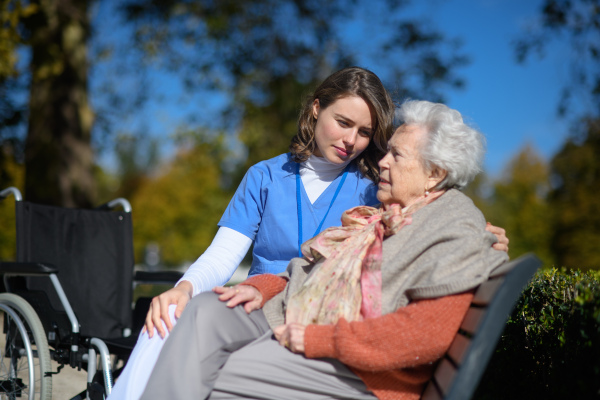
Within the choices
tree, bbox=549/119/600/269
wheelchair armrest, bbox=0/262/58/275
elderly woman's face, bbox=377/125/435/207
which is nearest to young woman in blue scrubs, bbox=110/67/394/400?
elderly woman's face, bbox=377/125/435/207

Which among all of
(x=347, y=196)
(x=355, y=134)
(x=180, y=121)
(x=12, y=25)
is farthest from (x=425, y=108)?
(x=180, y=121)

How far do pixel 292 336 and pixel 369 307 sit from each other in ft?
0.85

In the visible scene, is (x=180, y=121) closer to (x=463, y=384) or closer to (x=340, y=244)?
(x=340, y=244)

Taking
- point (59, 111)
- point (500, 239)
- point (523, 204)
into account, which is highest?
point (523, 204)

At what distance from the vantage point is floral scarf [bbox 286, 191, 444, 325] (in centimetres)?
183

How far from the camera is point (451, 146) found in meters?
2.01

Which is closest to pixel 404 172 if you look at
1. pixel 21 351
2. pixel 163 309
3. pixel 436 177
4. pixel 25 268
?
pixel 436 177

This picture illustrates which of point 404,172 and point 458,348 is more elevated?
point 404,172

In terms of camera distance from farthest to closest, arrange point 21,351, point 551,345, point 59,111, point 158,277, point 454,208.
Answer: point 59,111 → point 158,277 → point 21,351 → point 551,345 → point 454,208

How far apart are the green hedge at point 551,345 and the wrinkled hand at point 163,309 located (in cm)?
120

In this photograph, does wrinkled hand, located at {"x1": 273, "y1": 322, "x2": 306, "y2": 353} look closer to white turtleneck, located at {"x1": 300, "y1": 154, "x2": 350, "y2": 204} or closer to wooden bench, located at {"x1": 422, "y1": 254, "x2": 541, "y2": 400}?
wooden bench, located at {"x1": 422, "y1": 254, "x2": 541, "y2": 400}

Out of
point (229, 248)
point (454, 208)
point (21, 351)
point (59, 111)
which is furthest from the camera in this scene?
point (59, 111)

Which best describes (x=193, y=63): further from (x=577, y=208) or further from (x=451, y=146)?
(x=577, y=208)

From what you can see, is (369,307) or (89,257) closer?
(369,307)
